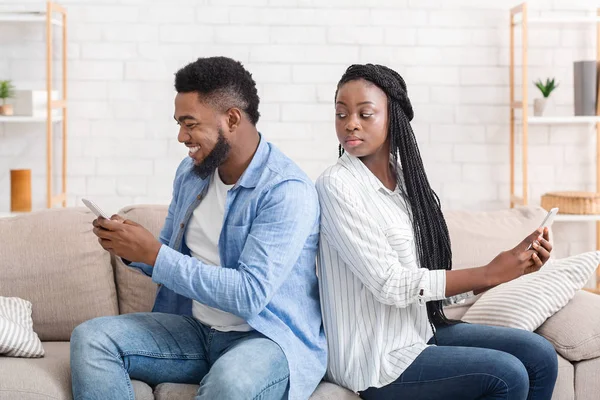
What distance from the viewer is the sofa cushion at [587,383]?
250cm

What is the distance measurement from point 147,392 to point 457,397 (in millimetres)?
768

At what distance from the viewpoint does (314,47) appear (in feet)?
13.5


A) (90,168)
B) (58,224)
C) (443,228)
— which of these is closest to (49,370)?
(58,224)

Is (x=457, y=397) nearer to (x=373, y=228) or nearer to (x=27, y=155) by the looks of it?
(x=373, y=228)

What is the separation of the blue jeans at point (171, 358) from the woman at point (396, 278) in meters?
0.23

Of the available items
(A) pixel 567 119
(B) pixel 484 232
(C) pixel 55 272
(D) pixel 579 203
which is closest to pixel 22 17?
(C) pixel 55 272

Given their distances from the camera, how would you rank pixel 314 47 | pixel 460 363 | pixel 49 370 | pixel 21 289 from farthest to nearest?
pixel 314 47, pixel 21 289, pixel 49 370, pixel 460 363

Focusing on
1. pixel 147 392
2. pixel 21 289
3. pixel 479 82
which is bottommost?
pixel 147 392

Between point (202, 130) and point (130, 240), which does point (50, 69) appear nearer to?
point (202, 130)

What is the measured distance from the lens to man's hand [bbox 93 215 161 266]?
2.07 m

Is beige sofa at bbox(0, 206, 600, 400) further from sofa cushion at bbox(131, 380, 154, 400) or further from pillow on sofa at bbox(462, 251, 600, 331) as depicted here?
sofa cushion at bbox(131, 380, 154, 400)

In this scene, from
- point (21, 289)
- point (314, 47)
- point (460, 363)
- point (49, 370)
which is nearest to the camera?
point (460, 363)

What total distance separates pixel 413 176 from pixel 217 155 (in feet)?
1.72

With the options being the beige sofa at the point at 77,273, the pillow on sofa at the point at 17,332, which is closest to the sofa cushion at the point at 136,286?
the beige sofa at the point at 77,273
